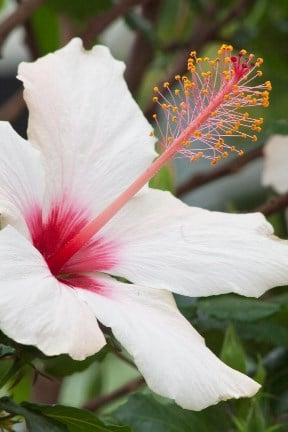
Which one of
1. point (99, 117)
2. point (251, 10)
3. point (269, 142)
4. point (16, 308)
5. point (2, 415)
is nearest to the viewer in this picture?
point (16, 308)

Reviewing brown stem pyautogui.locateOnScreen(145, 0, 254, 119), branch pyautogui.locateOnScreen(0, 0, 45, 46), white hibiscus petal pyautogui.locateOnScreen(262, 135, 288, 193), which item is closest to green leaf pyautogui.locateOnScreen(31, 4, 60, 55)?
brown stem pyautogui.locateOnScreen(145, 0, 254, 119)

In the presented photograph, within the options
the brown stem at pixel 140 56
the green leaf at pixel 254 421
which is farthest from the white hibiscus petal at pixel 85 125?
the brown stem at pixel 140 56

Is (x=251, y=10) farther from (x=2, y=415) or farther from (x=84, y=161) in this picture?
(x=2, y=415)

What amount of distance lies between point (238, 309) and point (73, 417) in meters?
0.34

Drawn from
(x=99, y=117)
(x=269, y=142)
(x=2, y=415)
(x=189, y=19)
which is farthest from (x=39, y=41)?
(x=2, y=415)

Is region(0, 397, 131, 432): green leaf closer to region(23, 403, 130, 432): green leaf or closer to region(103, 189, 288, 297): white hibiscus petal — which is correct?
region(23, 403, 130, 432): green leaf

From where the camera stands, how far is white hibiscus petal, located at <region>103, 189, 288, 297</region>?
97 centimetres

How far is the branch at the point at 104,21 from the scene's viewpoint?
5.57ft

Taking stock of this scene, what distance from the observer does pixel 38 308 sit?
32.2 inches

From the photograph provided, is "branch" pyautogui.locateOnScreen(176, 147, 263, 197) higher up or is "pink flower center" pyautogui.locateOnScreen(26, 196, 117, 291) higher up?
"pink flower center" pyautogui.locateOnScreen(26, 196, 117, 291)

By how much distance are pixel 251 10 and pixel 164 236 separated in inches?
38.8

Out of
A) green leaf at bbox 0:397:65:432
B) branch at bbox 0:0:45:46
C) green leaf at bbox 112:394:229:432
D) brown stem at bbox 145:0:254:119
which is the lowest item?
green leaf at bbox 112:394:229:432

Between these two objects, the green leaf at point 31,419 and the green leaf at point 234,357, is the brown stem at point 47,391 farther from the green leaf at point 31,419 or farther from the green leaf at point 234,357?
the green leaf at point 31,419

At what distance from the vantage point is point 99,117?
3.56ft
